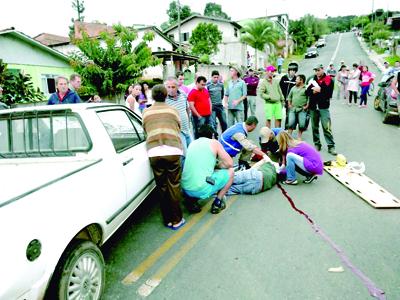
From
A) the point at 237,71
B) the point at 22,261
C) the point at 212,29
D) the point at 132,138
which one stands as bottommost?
the point at 22,261

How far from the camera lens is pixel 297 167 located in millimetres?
5324

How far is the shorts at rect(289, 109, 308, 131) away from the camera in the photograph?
7577mm

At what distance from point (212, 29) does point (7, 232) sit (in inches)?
1233

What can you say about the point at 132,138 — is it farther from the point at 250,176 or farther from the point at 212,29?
the point at 212,29

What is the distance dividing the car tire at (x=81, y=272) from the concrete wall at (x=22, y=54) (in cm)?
1566

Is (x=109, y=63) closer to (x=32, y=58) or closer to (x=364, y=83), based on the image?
(x=32, y=58)

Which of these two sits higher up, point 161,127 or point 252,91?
point 252,91

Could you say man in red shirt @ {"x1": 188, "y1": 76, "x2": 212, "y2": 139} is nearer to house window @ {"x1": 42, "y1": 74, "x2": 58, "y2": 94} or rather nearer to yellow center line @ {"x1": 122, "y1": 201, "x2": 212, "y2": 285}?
yellow center line @ {"x1": 122, "y1": 201, "x2": 212, "y2": 285}

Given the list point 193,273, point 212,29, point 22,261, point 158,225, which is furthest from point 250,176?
point 212,29

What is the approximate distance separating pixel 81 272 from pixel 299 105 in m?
6.45

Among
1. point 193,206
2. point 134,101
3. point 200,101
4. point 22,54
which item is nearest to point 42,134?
point 193,206

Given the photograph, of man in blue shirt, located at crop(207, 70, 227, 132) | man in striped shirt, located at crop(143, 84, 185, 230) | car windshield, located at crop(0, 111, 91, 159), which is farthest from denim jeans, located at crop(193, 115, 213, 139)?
car windshield, located at crop(0, 111, 91, 159)

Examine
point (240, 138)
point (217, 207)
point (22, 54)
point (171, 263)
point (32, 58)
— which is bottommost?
point (171, 263)

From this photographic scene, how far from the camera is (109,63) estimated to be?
14086mm
